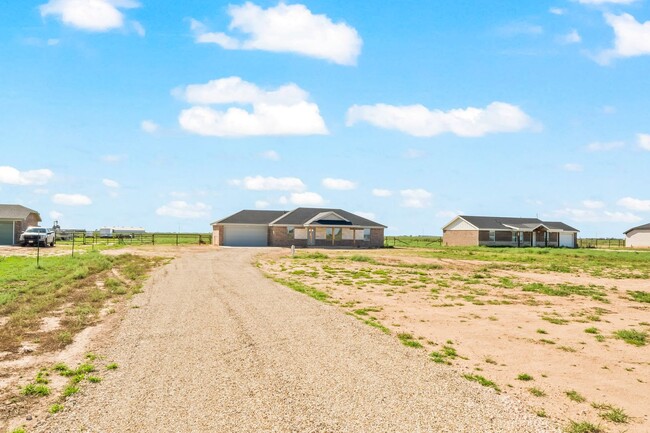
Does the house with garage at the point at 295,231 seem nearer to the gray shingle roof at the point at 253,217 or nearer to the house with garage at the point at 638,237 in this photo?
the gray shingle roof at the point at 253,217

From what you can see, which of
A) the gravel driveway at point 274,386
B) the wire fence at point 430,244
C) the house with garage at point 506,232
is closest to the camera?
the gravel driveway at point 274,386

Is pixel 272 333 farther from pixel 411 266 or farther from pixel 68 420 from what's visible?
pixel 411 266

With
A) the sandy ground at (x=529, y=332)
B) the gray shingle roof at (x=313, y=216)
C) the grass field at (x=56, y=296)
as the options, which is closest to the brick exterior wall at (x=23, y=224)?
the gray shingle roof at (x=313, y=216)

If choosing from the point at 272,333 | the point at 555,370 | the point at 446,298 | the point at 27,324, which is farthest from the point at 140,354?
the point at 446,298

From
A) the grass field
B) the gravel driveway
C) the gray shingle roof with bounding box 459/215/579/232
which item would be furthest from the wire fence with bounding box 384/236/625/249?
the gravel driveway

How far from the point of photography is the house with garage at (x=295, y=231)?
64.4 meters

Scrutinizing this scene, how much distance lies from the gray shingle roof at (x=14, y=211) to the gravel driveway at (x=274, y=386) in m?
53.3

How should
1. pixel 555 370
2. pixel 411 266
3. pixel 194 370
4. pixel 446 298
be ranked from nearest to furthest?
1. pixel 194 370
2. pixel 555 370
3. pixel 446 298
4. pixel 411 266

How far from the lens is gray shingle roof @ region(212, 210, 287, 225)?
64537 mm

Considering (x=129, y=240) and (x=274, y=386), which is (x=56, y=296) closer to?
(x=274, y=386)

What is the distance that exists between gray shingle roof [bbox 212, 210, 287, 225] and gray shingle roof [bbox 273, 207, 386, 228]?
7.57 ft

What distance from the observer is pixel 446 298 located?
20.2m

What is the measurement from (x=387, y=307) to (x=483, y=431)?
10501 mm

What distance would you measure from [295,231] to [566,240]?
1730 inches
